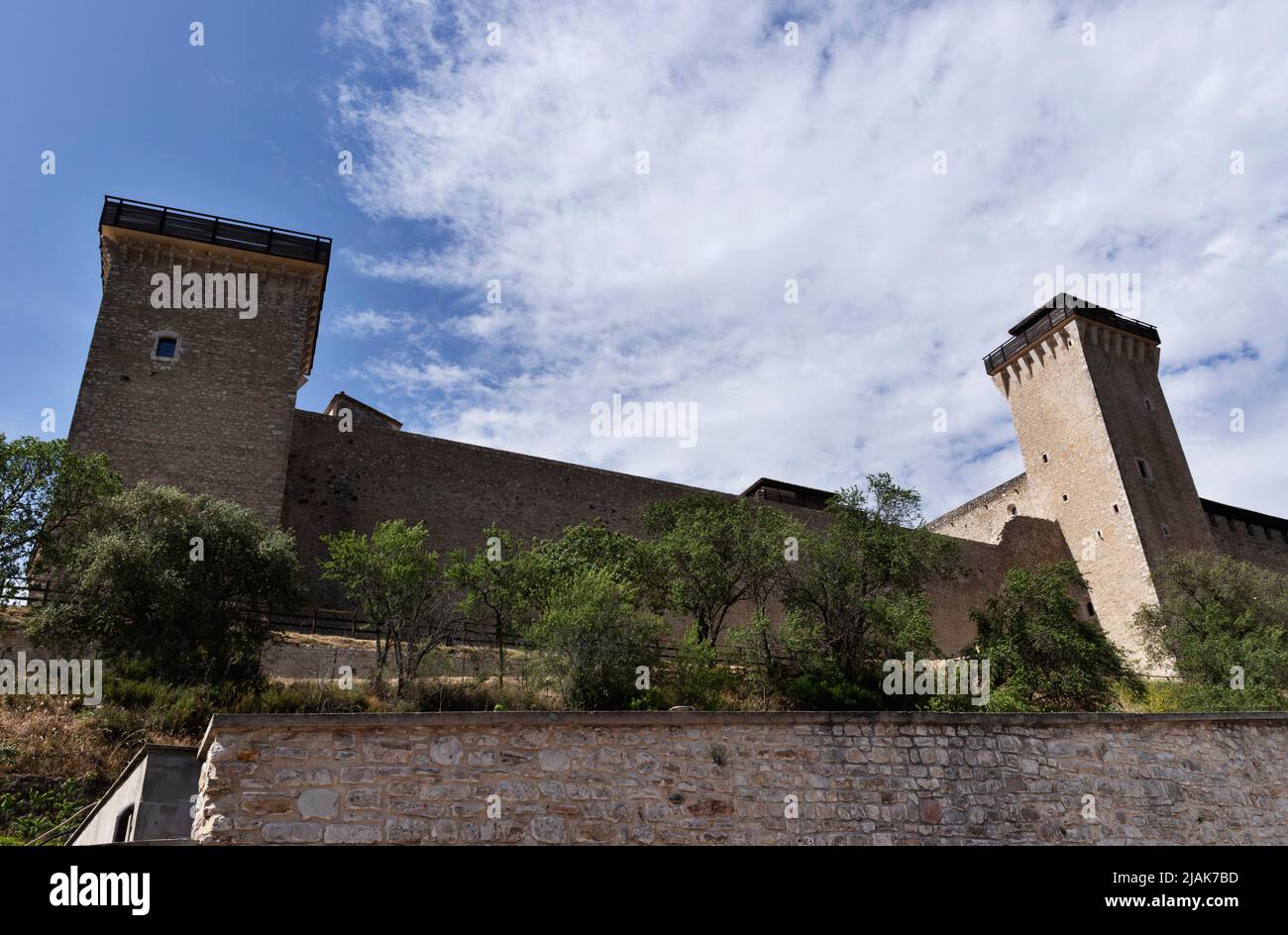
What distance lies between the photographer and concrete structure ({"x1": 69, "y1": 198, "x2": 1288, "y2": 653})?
1698cm

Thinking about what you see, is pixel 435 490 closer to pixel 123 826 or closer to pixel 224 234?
pixel 224 234

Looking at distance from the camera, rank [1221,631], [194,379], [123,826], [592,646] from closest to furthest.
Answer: [123,826] < [592,646] < [194,379] < [1221,631]

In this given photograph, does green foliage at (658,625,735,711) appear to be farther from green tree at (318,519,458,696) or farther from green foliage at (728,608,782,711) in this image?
green tree at (318,519,458,696)

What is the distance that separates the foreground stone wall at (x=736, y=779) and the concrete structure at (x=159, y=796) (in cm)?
37

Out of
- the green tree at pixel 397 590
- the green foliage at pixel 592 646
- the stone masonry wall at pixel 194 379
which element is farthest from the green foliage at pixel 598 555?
the stone masonry wall at pixel 194 379

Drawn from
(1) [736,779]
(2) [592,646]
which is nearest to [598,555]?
(2) [592,646]

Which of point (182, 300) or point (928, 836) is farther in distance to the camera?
point (182, 300)

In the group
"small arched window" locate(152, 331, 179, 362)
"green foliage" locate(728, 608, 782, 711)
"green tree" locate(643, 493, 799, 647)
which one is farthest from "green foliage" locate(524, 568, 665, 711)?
"small arched window" locate(152, 331, 179, 362)

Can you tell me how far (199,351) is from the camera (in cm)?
1778

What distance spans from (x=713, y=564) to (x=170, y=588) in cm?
952

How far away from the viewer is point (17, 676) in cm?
1152

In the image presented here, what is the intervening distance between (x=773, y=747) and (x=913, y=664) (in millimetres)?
9180
